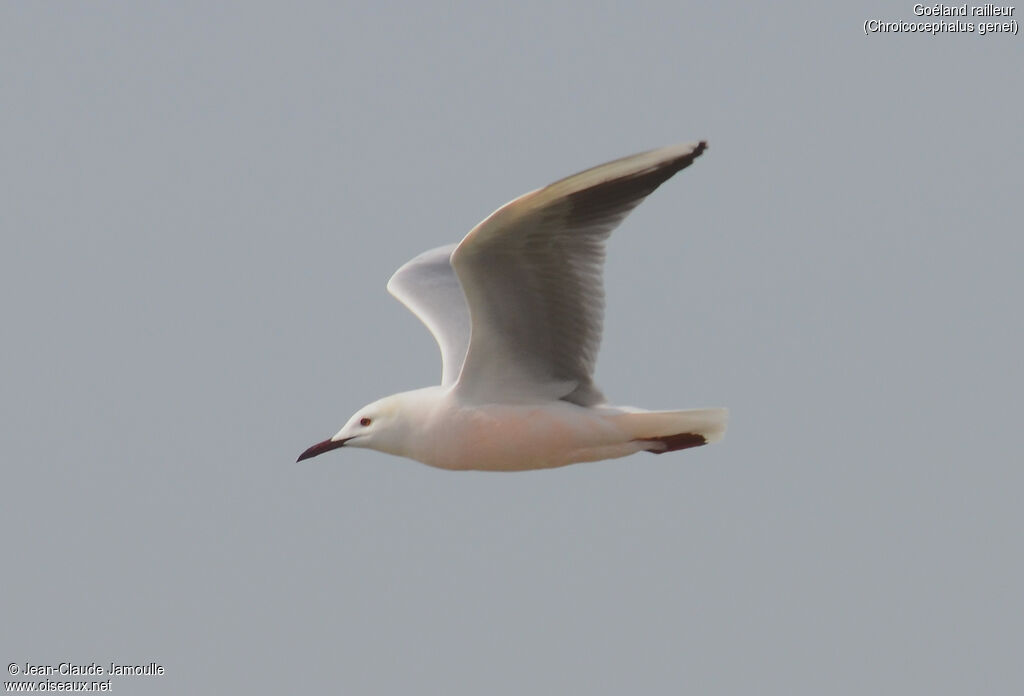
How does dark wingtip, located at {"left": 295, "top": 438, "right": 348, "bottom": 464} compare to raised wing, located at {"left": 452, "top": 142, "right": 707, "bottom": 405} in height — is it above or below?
below

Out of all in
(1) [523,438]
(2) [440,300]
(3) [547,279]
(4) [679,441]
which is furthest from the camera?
(2) [440,300]

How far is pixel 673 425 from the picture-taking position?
10789 mm

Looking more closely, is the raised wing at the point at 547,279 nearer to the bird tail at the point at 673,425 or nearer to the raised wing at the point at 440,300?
the bird tail at the point at 673,425

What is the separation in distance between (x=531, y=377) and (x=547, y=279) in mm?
811

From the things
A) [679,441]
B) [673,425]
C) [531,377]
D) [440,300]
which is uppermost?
[440,300]

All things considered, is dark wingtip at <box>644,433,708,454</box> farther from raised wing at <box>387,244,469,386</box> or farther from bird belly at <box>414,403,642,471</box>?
raised wing at <box>387,244,469,386</box>

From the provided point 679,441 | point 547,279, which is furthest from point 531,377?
point 679,441

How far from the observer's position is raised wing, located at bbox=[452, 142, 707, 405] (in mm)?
9539

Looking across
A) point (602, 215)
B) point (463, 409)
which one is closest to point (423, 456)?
point (463, 409)

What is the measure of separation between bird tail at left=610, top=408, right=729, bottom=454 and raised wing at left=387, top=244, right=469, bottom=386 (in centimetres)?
142

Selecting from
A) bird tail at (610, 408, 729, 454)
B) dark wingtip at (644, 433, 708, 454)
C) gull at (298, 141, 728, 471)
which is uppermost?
gull at (298, 141, 728, 471)

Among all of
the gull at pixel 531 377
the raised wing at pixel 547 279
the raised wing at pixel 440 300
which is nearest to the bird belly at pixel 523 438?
the gull at pixel 531 377

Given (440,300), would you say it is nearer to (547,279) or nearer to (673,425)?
(673,425)

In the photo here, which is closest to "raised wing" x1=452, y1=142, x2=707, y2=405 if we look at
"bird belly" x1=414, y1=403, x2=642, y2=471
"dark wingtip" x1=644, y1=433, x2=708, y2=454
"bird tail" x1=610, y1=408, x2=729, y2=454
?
"bird belly" x1=414, y1=403, x2=642, y2=471
